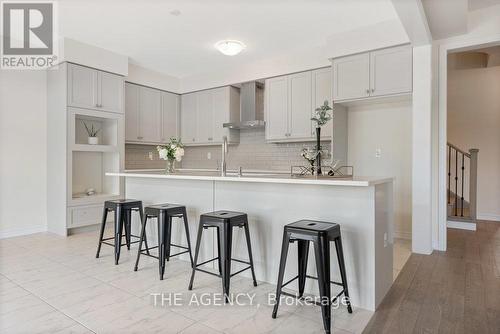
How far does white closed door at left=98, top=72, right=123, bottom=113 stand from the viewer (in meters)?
4.76

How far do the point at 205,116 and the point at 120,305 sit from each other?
4283mm

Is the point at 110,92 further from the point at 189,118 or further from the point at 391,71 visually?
the point at 391,71

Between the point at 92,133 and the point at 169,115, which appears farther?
the point at 169,115

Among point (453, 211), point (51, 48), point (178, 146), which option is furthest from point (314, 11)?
point (453, 211)

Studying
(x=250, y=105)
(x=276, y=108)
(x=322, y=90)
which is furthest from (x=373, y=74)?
(x=250, y=105)

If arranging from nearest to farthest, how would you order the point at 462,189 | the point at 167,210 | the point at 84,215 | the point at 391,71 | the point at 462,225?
1. the point at 167,210
2. the point at 391,71
3. the point at 84,215
4. the point at 462,225
5. the point at 462,189

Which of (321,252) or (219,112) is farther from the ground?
(219,112)

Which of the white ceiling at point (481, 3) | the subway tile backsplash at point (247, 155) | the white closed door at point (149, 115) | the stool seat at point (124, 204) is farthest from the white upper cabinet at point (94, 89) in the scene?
the white ceiling at point (481, 3)

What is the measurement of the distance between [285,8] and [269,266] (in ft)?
9.01

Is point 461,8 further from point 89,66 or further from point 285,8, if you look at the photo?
point 89,66

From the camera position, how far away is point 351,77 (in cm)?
414

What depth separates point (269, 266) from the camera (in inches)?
107

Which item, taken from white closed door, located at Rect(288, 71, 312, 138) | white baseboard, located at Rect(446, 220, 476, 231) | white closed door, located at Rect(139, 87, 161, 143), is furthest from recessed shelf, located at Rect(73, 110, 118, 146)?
white baseboard, located at Rect(446, 220, 476, 231)

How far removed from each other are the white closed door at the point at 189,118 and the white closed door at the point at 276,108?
169cm
